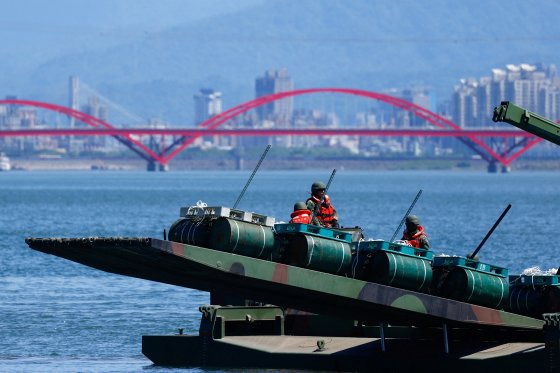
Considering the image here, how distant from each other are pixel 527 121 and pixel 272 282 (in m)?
5.18

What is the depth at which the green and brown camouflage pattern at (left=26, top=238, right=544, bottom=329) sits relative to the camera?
86.5ft

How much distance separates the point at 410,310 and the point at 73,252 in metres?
5.54

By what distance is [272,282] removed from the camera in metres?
27.1

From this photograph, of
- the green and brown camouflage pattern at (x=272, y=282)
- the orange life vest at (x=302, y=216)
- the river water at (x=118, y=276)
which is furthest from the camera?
the river water at (x=118, y=276)

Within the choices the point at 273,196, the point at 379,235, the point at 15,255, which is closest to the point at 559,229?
the point at 379,235

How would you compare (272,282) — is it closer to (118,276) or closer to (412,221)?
(412,221)

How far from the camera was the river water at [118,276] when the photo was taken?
117 ft

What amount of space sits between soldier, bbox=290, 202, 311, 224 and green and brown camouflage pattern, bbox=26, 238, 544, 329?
4.19 feet

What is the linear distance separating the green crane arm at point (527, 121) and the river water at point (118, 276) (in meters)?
8.13

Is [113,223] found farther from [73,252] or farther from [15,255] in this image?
[73,252]

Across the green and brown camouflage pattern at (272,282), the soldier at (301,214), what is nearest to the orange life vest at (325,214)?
the soldier at (301,214)

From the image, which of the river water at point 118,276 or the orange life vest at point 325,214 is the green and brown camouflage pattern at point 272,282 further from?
the river water at point 118,276

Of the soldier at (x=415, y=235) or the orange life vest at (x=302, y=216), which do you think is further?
the soldier at (x=415, y=235)

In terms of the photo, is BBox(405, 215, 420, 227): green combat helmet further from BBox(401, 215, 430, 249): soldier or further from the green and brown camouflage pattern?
the green and brown camouflage pattern
